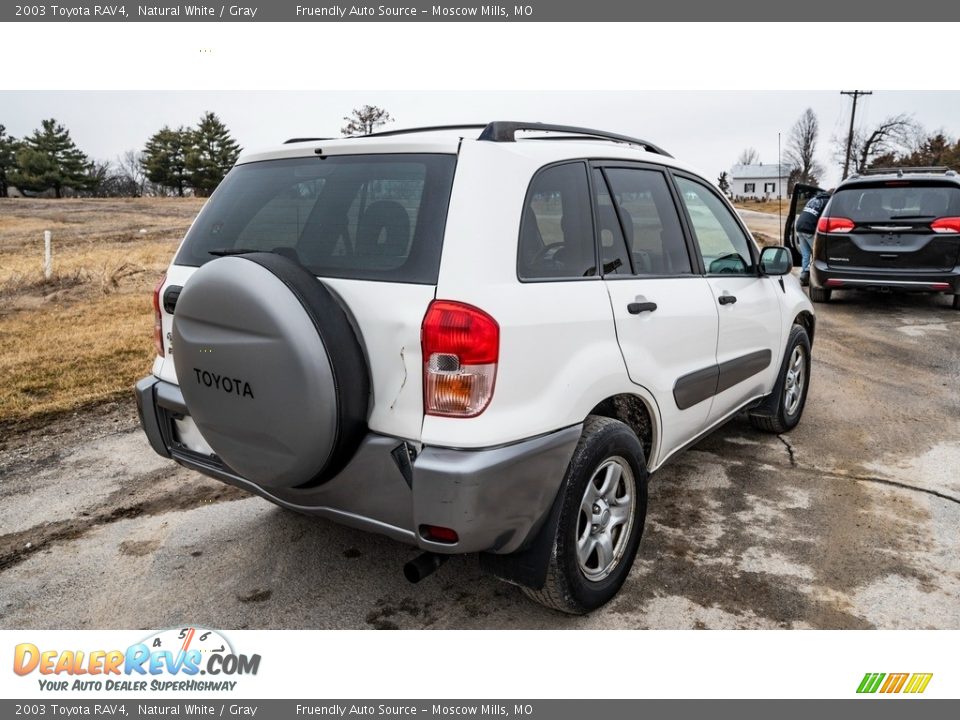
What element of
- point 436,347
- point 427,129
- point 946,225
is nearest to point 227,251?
point 427,129

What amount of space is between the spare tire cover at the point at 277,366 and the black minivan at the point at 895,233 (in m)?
8.90

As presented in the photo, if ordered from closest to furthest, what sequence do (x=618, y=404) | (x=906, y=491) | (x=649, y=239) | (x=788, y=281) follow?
1. (x=618, y=404)
2. (x=649, y=239)
3. (x=906, y=491)
4. (x=788, y=281)

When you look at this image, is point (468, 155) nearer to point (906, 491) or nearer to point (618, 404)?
point (618, 404)

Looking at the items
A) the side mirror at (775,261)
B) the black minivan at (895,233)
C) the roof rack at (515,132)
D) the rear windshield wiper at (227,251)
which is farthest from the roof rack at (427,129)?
the black minivan at (895,233)

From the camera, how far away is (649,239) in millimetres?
3426

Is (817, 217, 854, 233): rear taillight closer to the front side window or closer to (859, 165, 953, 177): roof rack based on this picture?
(859, 165, 953, 177): roof rack

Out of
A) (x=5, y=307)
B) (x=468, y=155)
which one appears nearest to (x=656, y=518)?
(x=468, y=155)

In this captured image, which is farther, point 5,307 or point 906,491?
point 5,307

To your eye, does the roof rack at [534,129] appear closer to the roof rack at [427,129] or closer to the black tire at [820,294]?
the roof rack at [427,129]

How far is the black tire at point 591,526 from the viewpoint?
8.78ft

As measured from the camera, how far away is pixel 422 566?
2584 mm

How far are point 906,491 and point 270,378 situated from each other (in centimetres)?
359

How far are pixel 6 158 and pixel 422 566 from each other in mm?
67918

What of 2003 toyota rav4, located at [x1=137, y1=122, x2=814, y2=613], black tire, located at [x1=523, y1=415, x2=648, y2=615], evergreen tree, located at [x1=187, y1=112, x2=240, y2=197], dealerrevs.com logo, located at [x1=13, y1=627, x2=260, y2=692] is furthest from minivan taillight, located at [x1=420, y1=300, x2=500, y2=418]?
evergreen tree, located at [x1=187, y1=112, x2=240, y2=197]
